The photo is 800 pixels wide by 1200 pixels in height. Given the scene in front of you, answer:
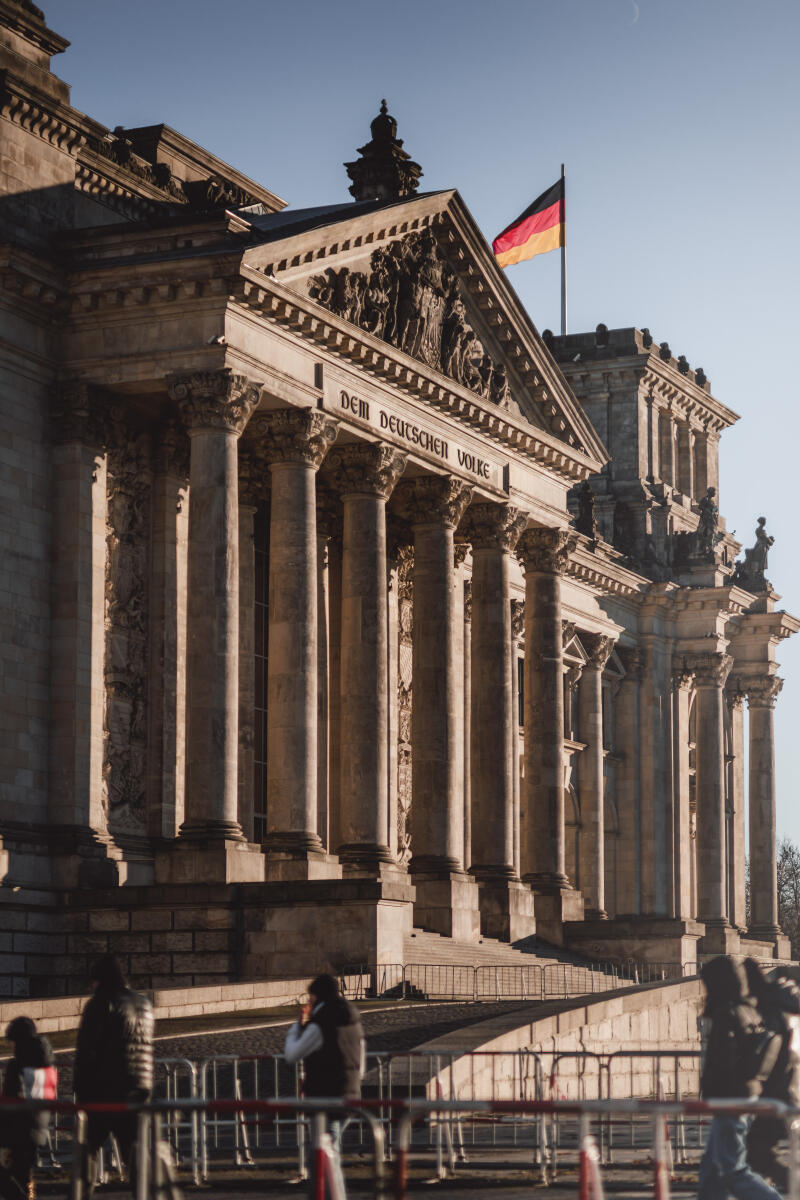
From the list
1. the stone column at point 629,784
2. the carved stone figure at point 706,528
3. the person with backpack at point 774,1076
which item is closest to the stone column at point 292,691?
the person with backpack at point 774,1076

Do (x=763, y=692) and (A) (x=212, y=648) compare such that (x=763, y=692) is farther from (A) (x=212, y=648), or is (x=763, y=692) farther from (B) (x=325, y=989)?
(B) (x=325, y=989)

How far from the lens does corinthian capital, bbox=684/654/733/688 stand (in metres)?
80.6

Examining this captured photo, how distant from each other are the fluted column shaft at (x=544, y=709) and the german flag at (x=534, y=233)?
8.77m

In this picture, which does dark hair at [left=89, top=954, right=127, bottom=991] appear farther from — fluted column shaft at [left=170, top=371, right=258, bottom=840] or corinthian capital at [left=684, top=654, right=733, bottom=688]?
corinthian capital at [left=684, top=654, right=733, bottom=688]

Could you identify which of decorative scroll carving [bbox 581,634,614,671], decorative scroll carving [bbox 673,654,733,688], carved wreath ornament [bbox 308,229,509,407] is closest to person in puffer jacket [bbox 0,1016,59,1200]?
carved wreath ornament [bbox 308,229,509,407]

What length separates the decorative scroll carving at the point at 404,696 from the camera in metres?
57.3

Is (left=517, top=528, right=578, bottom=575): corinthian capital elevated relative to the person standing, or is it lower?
elevated

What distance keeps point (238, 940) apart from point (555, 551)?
20.8m

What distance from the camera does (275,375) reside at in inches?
1793

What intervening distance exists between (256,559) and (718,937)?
107 feet

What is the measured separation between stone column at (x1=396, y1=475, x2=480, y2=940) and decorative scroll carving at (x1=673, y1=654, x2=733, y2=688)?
2827cm

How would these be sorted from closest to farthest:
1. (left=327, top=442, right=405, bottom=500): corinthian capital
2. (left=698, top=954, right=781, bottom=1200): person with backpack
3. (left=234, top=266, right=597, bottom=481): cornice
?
1. (left=698, top=954, right=781, bottom=1200): person with backpack
2. (left=234, top=266, right=597, bottom=481): cornice
3. (left=327, top=442, right=405, bottom=500): corinthian capital

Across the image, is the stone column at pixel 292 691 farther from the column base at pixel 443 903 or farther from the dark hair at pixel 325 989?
the dark hair at pixel 325 989

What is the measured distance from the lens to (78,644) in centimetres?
4338
